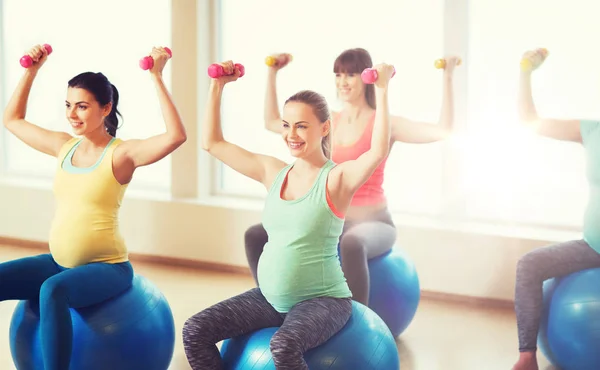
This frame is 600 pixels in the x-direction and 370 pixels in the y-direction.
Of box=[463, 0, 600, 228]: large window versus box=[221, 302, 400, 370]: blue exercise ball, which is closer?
box=[221, 302, 400, 370]: blue exercise ball

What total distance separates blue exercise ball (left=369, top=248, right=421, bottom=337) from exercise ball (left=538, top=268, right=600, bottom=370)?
61cm

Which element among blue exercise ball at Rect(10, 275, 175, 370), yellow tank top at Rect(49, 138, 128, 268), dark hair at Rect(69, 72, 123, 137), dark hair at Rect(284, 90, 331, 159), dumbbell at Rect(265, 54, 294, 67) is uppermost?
dumbbell at Rect(265, 54, 294, 67)

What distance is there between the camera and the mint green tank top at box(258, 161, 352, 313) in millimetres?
2678

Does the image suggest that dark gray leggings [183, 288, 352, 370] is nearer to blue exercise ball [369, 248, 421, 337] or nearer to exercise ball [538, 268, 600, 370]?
blue exercise ball [369, 248, 421, 337]

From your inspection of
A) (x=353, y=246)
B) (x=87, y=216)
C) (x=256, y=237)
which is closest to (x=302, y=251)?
(x=353, y=246)

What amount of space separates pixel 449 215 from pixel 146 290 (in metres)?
2.01

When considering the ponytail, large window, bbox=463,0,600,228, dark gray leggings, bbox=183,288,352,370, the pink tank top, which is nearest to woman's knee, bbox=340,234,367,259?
the pink tank top

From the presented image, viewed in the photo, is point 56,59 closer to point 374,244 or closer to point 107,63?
point 107,63

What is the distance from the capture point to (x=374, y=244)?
11.6 feet

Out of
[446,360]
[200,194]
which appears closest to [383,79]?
[446,360]

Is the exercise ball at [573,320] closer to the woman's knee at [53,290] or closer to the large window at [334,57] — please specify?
the large window at [334,57]

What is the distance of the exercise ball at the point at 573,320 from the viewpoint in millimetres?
3117

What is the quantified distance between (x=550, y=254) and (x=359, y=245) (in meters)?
0.73

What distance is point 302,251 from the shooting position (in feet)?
8.79
